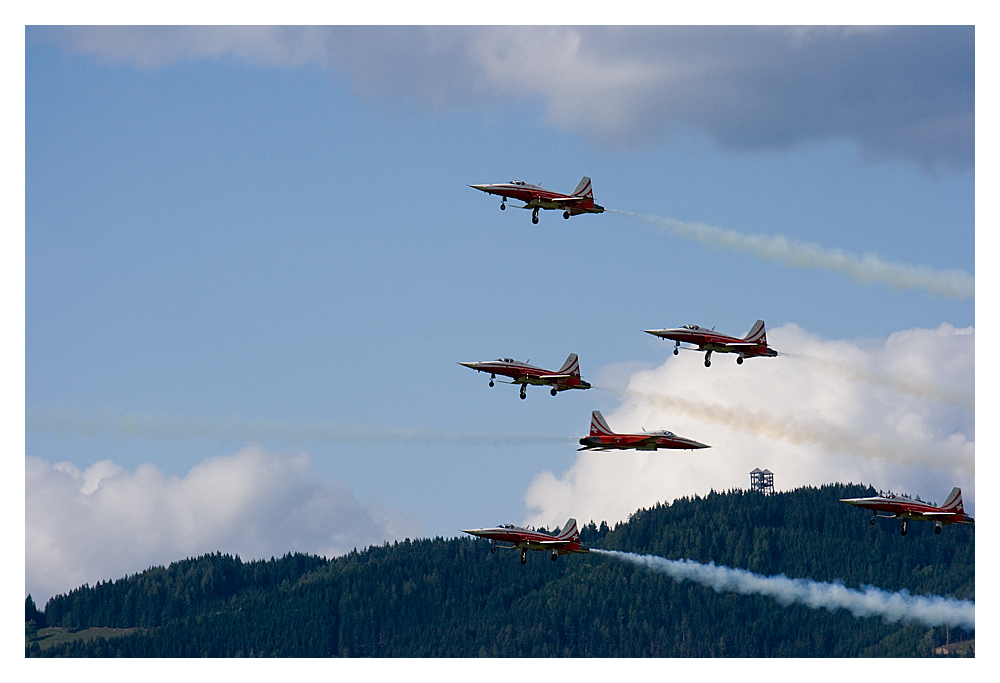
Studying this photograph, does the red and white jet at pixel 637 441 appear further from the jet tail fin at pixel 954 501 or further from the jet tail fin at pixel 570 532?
the jet tail fin at pixel 954 501

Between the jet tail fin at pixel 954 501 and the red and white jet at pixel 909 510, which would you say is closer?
the red and white jet at pixel 909 510

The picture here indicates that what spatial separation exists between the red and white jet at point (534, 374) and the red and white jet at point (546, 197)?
15.7 metres

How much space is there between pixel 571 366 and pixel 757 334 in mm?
21206

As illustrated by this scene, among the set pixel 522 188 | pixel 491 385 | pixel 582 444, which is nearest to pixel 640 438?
pixel 582 444

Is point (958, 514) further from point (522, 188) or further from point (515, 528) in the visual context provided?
point (522, 188)

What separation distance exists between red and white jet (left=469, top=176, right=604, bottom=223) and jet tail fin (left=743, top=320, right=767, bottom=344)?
854 inches

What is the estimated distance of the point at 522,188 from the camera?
16588cm

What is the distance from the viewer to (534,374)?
165m

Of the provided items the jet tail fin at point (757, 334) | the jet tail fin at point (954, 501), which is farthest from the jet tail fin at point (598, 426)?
the jet tail fin at point (954, 501)

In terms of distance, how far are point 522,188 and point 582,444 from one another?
28.0 m

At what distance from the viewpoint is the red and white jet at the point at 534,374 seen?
16500 centimetres

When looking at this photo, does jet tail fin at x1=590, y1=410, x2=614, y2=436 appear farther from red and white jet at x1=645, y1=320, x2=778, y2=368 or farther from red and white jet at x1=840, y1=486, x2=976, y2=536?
red and white jet at x1=840, y1=486, x2=976, y2=536

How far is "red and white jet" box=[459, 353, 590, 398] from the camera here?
165m

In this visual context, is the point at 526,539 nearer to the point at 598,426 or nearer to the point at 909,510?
the point at 598,426
